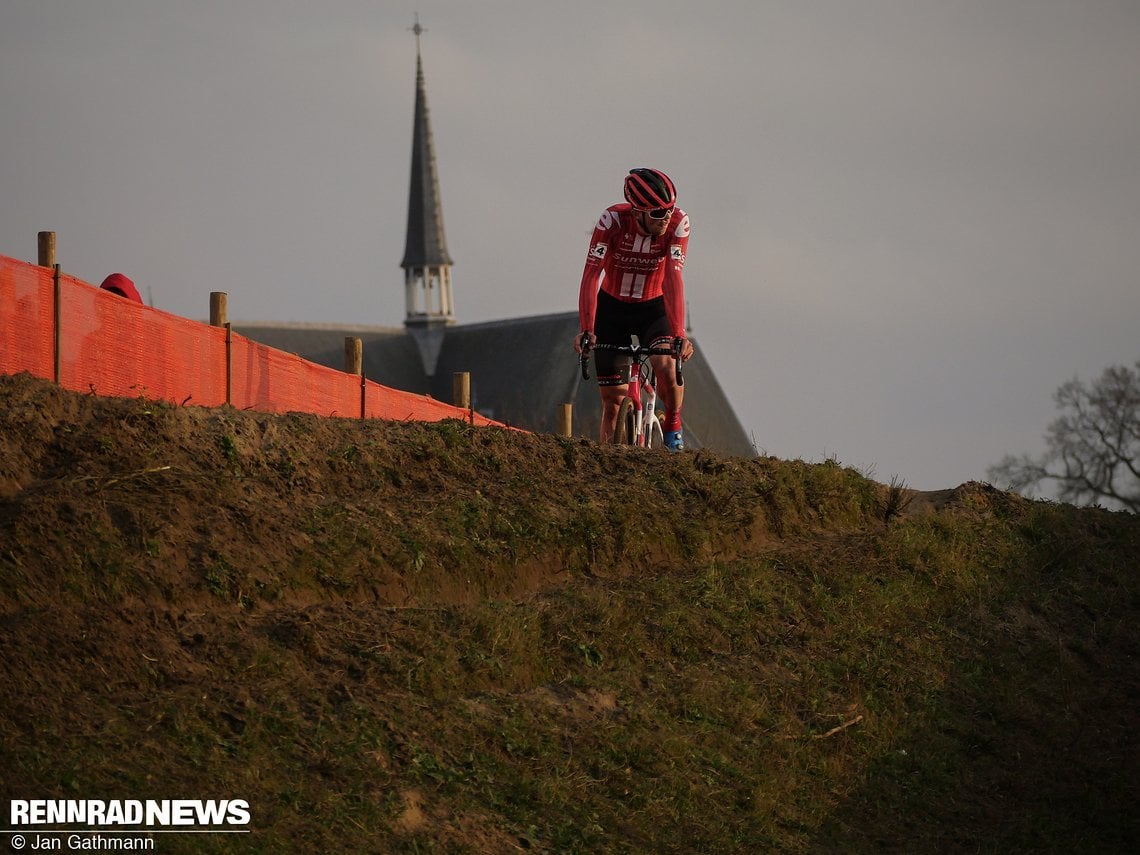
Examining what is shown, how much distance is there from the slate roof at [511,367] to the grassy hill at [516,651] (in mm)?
48937

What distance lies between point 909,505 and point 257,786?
8.39 m

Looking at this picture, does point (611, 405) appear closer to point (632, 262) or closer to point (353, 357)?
point (632, 262)

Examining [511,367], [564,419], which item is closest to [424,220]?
[511,367]

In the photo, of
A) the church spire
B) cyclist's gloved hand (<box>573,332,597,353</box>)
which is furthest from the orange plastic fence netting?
the church spire

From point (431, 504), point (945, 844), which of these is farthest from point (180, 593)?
point (945, 844)

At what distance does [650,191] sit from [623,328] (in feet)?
4.63

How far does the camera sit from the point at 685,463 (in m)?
13.3

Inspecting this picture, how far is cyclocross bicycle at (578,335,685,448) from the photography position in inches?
596

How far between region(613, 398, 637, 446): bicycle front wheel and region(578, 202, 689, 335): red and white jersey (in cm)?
81

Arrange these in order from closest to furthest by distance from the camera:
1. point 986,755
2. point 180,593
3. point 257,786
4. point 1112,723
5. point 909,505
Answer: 1. point 257,786
2. point 180,593
3. point 986,755
4. point 1112,723
5. point 909,505

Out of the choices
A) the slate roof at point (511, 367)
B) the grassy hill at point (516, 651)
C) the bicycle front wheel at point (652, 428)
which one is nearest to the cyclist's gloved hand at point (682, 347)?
the bicycle front wheel at point (652, 428)

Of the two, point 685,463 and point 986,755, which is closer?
point 986,755

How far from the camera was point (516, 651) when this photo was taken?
1001cm

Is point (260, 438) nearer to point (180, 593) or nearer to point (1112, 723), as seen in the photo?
point (180, 593)
